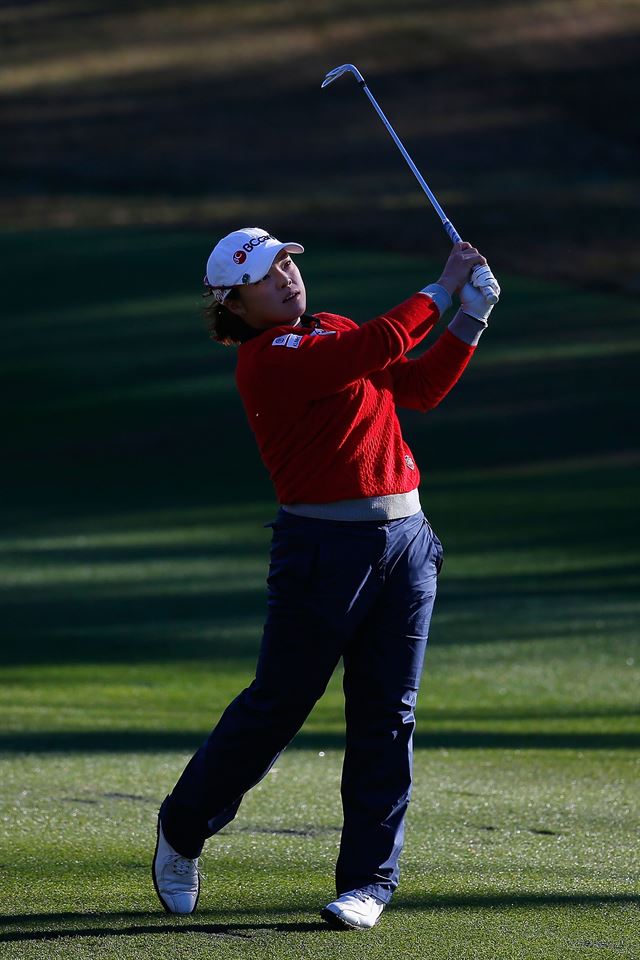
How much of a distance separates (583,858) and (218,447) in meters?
14.3

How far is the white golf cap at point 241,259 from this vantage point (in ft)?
15.5

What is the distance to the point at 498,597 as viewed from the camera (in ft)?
40.8

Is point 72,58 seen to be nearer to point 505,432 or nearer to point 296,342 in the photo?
point 505,432

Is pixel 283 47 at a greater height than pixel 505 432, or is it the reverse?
pixel 283 47

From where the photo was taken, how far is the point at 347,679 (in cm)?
471

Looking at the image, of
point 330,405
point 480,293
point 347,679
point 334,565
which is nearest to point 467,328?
point 480,293

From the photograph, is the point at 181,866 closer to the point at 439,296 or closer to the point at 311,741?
the point at 439,296

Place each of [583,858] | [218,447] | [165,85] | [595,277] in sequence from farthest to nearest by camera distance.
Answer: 1. [165,85]
2. [595,277]
3. [218,447]
4. [583,858]

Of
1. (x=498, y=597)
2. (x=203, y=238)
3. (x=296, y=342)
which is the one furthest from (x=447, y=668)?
(x=203, y=238)

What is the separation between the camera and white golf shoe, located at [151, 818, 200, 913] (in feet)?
15.3

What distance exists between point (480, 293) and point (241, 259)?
2.23ft

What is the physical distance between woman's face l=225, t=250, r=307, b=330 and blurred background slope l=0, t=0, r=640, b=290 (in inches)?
836

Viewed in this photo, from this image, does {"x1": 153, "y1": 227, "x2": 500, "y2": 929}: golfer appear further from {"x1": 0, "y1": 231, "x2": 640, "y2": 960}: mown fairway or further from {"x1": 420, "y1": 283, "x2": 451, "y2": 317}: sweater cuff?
{"x1": 0, "y1": 231, "x2": 640, "y2": 960}: mown fairway

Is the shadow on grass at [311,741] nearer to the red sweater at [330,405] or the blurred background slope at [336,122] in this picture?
the red sweater at [330,405]
